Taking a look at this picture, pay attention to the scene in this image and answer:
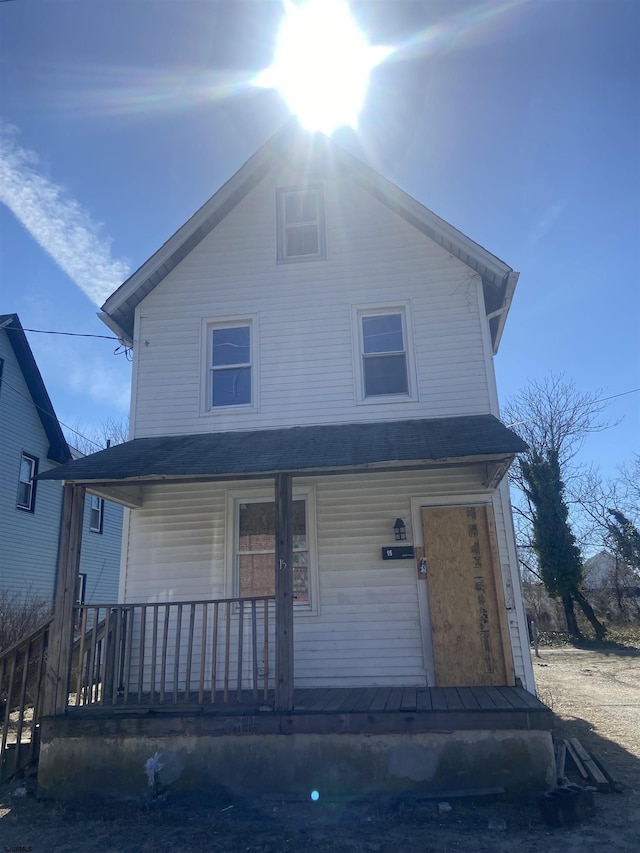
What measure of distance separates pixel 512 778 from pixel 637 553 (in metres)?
20.2

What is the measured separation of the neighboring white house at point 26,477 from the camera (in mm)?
15500

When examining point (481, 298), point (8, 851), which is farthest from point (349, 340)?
point (8, 851)

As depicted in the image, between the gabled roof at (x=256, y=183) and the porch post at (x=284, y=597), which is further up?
the gabled roof at (x=256, y=183)

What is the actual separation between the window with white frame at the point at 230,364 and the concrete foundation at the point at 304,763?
4539 millimetres

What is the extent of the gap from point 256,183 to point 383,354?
355 centimetres

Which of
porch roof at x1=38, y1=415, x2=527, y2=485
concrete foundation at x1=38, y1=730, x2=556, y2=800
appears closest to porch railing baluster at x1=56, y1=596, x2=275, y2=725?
concrete foundation at x1=38, y1=730, x2=556, y2=800

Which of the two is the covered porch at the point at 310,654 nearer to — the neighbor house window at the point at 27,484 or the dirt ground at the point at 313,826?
the dirt ground at the point at 313,826

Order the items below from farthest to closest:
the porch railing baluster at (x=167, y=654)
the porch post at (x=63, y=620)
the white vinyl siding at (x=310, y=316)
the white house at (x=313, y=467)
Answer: the white vinyl siding at (x=310, y=316)
the porch railing baluster at (x=167, y=654)
the white house at (x=313, y=467)
the porch post at (x=63, y=620)

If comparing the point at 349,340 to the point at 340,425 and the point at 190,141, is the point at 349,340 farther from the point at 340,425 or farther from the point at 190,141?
the point at 190,141

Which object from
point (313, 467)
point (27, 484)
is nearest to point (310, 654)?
point (313, 467)

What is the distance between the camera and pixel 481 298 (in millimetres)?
8703

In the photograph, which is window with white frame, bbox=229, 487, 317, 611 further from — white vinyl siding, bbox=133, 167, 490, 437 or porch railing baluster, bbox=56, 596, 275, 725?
white vinyl siding, bbox=133, 167, 490, 437

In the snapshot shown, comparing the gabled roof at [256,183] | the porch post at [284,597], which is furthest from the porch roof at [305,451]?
the gabled roof at [256,183]

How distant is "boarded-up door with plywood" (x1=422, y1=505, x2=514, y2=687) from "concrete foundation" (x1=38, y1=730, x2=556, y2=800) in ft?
5.35
